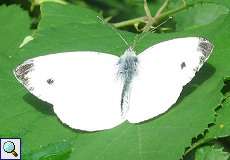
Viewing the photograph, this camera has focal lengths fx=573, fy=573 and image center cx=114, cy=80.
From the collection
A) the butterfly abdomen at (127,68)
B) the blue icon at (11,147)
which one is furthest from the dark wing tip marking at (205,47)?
the blue icon at (11,147)

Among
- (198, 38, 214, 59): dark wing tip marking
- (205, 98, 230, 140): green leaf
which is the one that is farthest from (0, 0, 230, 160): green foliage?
(198, 38, 214, 59): dark wing tip marking

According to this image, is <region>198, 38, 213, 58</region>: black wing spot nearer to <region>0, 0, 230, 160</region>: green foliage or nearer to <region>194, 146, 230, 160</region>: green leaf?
<region>0, 0, 230, 160</region>: green foliage

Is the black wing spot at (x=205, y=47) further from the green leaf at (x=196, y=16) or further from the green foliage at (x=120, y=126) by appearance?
the green leaf at (x=196, y=16)

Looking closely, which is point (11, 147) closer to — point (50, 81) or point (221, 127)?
point (50, 81)

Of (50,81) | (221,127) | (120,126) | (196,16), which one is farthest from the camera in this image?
(196,16)

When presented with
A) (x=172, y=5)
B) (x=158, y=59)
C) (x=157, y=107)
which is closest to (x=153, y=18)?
(x=172, y=5)

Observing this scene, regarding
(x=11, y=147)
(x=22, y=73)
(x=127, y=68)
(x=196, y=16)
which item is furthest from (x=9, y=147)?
(x=196, y=16)
